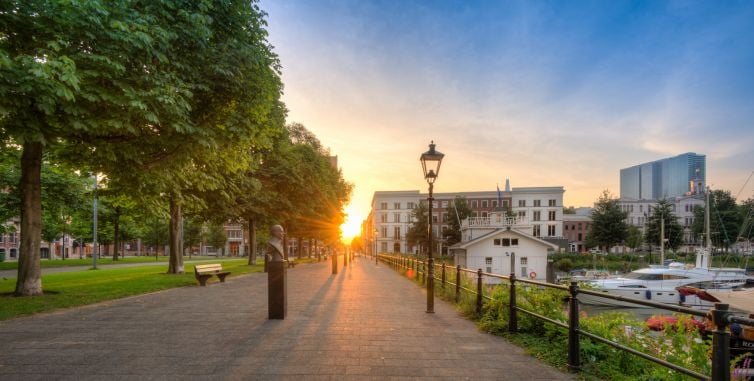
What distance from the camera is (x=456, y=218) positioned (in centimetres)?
7000

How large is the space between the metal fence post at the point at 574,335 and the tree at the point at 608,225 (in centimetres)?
5887

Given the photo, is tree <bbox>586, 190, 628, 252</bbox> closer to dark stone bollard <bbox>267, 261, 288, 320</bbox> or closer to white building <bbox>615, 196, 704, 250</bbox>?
white building <bbox>615, 196, 704, 250</bbox>

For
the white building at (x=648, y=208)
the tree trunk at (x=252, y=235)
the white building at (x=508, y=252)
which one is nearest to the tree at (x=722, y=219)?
the white building at (x=648, y=208)

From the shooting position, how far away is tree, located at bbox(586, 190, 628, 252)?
5634 cm

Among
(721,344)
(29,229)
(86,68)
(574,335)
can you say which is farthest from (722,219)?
(29,229)

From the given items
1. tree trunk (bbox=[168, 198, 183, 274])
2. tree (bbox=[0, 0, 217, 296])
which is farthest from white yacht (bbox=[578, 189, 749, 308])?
Result: tree (bbox=[0, 0, 217, 296])

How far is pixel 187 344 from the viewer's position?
6.48 meters

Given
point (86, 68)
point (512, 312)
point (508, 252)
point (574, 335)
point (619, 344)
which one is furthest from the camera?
point (508, 252)

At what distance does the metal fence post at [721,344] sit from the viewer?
3.26m

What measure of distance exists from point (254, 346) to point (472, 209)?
263ft

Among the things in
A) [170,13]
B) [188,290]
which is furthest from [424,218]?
[170,13]

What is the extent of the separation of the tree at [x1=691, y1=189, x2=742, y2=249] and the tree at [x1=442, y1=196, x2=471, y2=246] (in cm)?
3357

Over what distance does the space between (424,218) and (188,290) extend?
184 feet

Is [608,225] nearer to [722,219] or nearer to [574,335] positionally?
[722,219]
